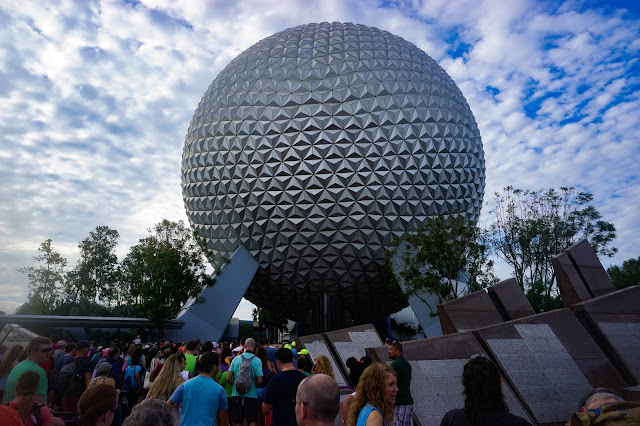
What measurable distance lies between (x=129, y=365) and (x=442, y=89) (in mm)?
22921

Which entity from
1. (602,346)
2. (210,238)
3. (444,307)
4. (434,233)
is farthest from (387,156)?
(602,346)

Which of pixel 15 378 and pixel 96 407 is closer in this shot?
pixel 96 407

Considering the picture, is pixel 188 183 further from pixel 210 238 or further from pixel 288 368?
pixel 288 368

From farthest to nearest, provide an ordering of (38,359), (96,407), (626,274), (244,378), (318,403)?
(626,274), (244,378), (38,359), (96,407), (318,403)

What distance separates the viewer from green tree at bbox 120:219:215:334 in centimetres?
2378

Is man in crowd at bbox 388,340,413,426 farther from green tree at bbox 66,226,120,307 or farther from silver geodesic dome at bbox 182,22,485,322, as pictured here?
green tree at bbox 66,226,120,307

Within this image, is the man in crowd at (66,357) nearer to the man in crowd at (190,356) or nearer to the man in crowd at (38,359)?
the man in crowd at (190,356)

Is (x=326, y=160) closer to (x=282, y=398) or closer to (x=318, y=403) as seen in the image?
(x=282, y=398)

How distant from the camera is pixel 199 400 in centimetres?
496

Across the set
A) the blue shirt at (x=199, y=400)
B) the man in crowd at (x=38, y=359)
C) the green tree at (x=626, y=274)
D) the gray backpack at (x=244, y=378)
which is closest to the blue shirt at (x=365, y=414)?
the blue shirt at (x=199, y=400)

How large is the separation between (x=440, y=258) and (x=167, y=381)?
61.2 ft

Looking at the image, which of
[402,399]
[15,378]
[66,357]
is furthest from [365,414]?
[66,357]

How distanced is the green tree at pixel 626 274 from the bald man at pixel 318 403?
38.5 metres

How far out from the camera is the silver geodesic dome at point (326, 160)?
23.8 m
